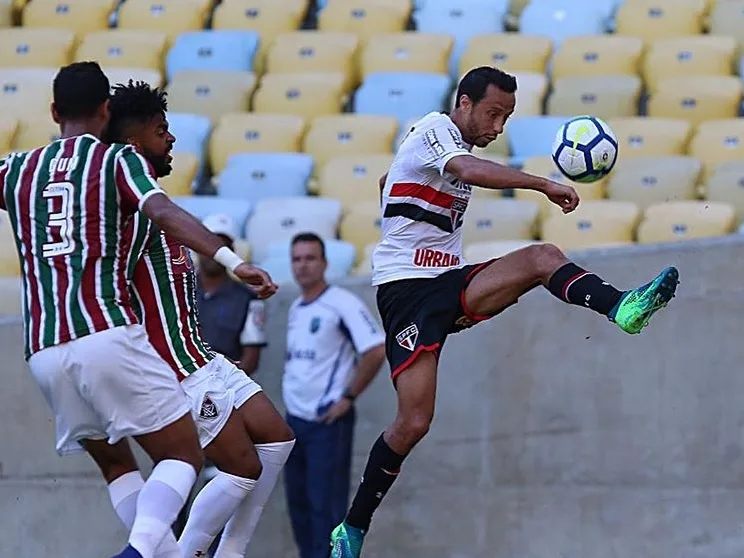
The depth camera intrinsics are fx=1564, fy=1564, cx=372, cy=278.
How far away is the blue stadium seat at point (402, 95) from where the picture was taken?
38.8 feet

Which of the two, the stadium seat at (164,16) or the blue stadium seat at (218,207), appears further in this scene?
the stadium seat at (164,16)

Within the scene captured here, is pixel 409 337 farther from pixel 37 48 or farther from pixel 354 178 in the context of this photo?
pixel 37 48

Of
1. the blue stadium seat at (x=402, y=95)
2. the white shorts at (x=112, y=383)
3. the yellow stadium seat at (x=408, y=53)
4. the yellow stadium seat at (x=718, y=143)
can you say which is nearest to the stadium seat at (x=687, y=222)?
the yellow stadium seat at (x=718, y=143)

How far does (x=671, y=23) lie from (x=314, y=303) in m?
4.69

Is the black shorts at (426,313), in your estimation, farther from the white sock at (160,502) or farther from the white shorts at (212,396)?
the white sock at (160,502)

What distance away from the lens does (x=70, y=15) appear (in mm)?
13680

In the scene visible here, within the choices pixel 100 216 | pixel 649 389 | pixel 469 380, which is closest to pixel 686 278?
pixel 649 389

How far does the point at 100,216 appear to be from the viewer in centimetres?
580

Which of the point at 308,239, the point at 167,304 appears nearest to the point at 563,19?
the point at 308,239

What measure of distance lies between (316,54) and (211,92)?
2.99ft

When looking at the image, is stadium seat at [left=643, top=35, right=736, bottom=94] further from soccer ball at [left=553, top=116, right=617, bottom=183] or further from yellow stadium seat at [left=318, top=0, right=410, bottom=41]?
soccer ball at [left=553, top=116, right=617, bottom=183]

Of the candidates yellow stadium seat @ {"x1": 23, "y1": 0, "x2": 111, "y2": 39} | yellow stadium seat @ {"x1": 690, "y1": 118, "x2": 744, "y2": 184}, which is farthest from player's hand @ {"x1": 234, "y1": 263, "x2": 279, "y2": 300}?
yellow stadium seat @ {"x1": 23, "y1": 0, "x2": 111, "y2": 39}

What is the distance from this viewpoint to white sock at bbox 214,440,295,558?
22.0 feet

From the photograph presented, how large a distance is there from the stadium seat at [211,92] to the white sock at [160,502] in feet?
21.9
